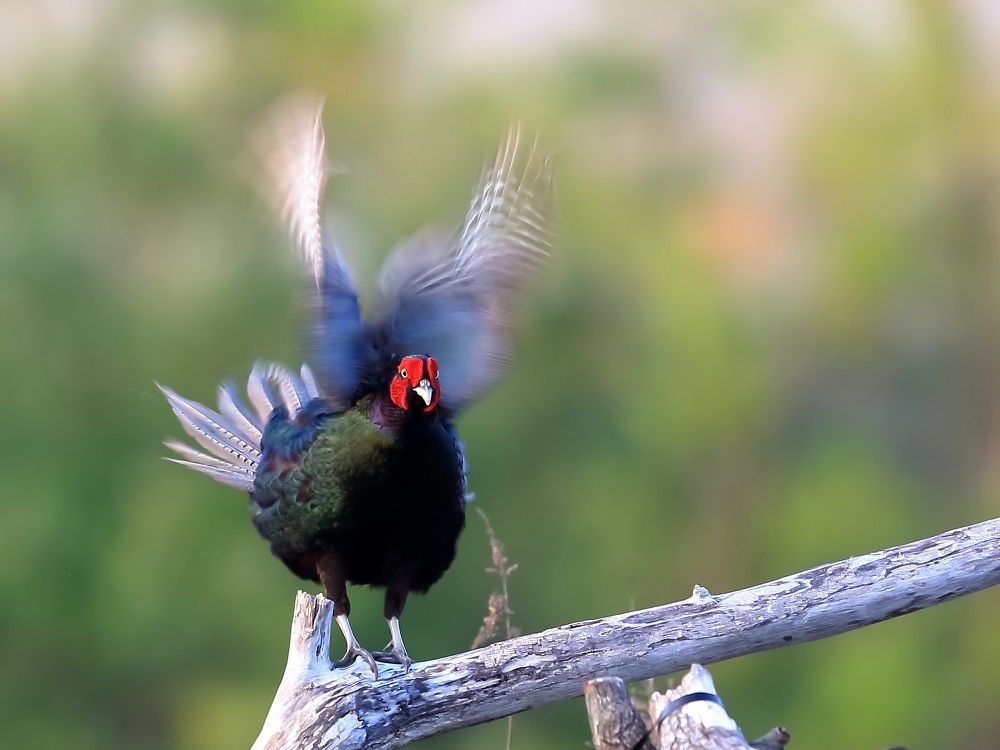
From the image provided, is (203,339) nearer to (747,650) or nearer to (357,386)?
(357,386)

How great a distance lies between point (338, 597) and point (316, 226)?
3.05 feet

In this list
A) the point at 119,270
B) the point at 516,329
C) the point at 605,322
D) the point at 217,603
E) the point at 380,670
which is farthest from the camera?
the point at 605,322

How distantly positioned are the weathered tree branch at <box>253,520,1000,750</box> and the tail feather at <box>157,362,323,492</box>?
101cm

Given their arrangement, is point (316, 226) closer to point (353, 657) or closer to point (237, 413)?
point (237, 413)

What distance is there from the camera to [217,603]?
801 centimetres

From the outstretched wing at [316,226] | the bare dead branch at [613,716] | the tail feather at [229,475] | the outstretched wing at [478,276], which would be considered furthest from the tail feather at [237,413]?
the bare dead branch at [613,716]

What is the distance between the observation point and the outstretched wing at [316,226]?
2.84 metres

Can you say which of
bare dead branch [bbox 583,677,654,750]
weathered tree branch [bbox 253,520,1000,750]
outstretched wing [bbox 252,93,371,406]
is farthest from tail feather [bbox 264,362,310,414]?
bare dead branch [bbox 583,677,654,750]

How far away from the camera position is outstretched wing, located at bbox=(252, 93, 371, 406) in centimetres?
284

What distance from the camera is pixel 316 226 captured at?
9.46 feet

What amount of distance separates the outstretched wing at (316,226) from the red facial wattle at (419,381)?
0.24 m

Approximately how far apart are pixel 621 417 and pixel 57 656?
469 cm

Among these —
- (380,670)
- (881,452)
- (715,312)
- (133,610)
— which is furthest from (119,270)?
(380,670)

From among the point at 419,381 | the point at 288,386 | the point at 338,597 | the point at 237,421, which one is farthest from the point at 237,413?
the point at 419,381
